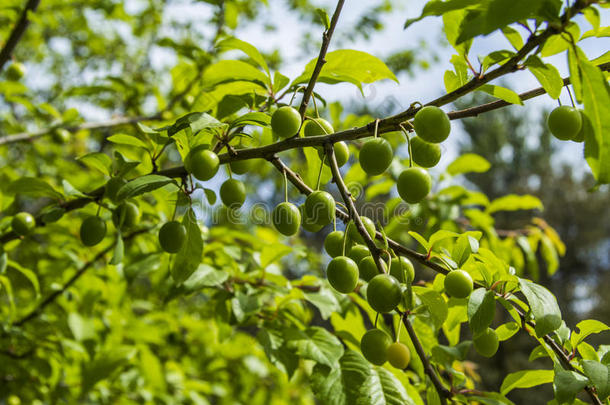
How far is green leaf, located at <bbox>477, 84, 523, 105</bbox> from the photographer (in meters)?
0.74

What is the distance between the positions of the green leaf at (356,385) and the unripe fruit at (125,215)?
2.00 feet

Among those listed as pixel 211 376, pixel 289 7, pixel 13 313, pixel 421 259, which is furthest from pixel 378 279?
pixel 289 7

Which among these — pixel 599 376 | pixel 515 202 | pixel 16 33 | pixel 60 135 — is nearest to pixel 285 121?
pixel 599 376

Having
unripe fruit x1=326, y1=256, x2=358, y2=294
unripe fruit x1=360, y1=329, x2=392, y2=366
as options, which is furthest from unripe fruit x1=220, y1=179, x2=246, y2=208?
unripe fruit x1=360, y1=329, x2=392, y2=366

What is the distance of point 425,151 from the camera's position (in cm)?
82

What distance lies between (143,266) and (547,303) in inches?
47.1

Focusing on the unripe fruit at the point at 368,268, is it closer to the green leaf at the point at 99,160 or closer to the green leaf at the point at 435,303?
the green leaf at the point at 435,303

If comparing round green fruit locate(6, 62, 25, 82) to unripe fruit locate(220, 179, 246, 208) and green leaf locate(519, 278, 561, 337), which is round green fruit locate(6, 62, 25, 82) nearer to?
unripe fruit locate(220, 179, 246, 208)

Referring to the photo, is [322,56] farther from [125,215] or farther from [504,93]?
[125,215]

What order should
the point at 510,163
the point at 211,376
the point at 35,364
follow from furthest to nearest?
1. the point at 510,163
2. the point at 211,376
3. the point at 35,364

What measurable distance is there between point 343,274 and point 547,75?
462 mm

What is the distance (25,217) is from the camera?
1.18 meters

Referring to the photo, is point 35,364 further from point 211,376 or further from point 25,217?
point 211,376

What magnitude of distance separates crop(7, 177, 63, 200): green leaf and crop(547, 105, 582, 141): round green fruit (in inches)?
45.6
